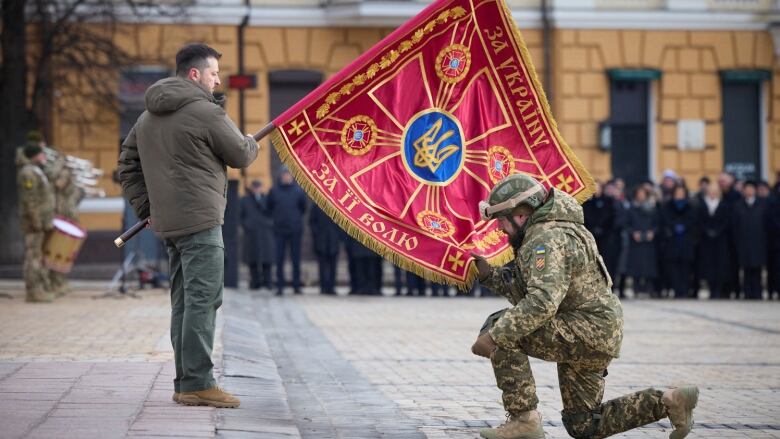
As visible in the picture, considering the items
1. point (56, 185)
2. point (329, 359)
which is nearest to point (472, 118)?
point (329, 359)

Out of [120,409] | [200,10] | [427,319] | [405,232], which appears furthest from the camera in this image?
[200,10]

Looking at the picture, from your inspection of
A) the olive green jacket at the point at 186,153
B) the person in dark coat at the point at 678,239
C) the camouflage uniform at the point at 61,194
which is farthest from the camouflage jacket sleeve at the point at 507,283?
the person in dark coat at the point at 678,239

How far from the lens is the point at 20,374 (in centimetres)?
880

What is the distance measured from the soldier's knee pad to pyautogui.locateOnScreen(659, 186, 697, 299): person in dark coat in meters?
15.2

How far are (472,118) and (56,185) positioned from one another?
10665 millimetres

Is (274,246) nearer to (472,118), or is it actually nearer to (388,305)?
(388,305)

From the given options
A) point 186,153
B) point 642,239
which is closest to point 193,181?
point 186,153

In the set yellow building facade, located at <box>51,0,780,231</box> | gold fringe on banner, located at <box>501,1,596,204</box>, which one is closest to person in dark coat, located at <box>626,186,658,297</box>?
yellow building facade, located at <box>51,0,780,231</box>

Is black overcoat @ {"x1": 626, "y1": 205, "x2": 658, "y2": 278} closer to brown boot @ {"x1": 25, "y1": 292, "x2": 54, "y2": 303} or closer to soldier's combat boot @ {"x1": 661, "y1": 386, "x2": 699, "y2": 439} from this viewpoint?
brown boot @ {"x1": 25, "y1": 292, "x2": 54, "y2": 303}

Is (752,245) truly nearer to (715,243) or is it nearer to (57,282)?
(715,243)

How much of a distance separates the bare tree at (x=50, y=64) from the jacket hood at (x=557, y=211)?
18.9 metres

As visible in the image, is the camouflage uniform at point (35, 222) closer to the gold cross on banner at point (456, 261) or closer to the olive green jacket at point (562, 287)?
the gold cross on banner at point (456, 261)

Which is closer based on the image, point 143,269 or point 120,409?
point 120,409

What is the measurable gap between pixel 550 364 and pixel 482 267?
421cm
